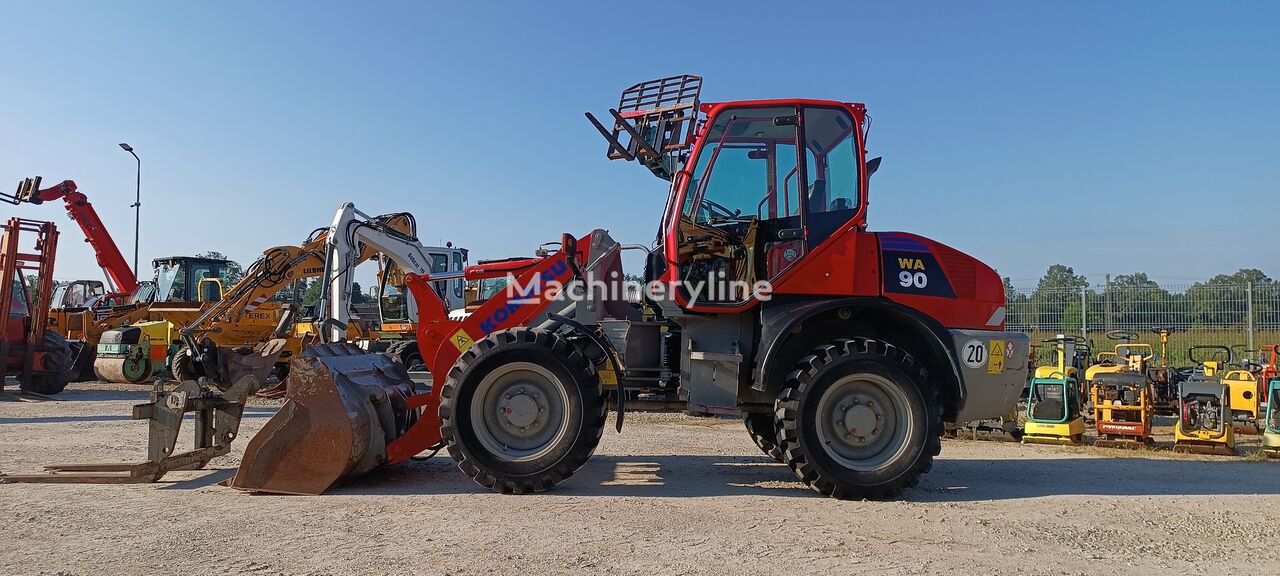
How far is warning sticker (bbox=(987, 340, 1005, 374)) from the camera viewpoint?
5992 mm

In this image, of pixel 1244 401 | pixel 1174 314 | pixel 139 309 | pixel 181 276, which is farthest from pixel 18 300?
pixel 1174 314

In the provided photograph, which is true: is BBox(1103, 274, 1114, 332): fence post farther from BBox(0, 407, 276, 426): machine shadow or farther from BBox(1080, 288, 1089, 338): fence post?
BBox(0, 407, 276, 426): machine shadow

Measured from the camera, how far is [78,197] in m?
19.0

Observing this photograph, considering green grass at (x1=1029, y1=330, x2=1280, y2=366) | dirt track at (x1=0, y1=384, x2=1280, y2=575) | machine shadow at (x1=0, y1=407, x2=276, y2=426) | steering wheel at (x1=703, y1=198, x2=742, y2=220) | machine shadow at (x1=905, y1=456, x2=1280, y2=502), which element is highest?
steering wheel at (x1=703, y1=198, x2=742, y2=220)

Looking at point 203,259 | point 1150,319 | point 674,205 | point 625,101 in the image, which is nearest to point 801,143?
point 674,205

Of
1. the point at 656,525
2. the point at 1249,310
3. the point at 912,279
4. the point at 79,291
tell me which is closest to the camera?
the point at 656,525

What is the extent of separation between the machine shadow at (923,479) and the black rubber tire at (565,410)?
187 mm

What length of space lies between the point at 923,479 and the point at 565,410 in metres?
3.05

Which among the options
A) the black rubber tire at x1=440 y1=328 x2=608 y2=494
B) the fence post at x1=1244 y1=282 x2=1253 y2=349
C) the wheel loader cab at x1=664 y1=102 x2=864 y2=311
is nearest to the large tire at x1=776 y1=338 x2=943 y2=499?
the wheel loader cab at x1=664 y1=102 x2=864 y2=311

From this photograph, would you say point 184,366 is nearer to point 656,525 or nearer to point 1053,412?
point 656,525

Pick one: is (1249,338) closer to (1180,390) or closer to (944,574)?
(1180,390)

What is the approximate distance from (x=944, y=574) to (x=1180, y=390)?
6.89 meters

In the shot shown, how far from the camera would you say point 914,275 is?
19.7 ft

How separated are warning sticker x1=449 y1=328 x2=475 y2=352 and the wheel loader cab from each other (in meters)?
1.71
